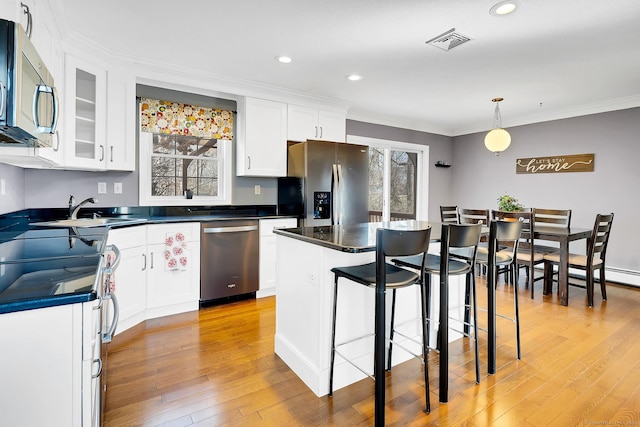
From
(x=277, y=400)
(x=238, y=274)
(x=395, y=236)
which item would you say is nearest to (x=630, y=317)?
(x=395, y=236)

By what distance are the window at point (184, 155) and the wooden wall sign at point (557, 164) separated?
450cm

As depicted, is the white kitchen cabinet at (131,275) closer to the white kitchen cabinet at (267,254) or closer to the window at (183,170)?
the window at (183,170)

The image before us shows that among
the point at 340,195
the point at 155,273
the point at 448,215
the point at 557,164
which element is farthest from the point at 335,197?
the point at 557,164

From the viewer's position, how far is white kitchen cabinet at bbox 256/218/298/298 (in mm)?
3707

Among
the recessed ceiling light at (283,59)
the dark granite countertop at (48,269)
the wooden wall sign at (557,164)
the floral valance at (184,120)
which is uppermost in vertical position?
the recessed ceiling light at (283,59)

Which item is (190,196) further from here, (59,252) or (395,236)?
(395,236)

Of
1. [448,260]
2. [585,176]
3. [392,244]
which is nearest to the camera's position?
[392,244]

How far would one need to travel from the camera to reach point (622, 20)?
7.79ft

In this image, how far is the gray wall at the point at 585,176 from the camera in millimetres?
4340

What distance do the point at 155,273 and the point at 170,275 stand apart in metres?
0.13

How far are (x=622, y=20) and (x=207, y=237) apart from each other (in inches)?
147

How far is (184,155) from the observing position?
3.83 meters

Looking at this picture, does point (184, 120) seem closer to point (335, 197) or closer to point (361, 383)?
point (335, 197)

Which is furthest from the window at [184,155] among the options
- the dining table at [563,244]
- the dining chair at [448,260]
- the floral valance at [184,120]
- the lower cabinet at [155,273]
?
A: the dining table at [563,244]
